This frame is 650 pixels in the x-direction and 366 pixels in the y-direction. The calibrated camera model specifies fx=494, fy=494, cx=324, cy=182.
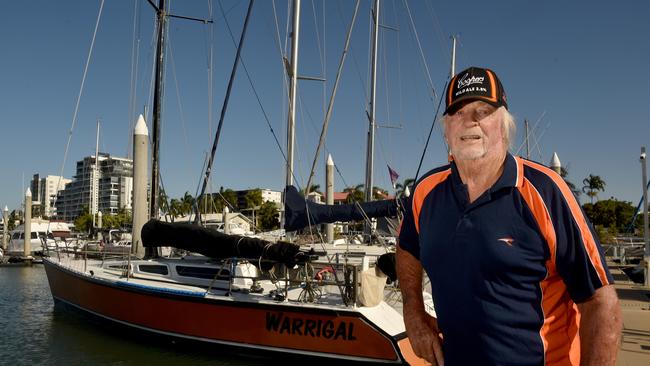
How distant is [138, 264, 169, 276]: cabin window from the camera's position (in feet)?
34.0

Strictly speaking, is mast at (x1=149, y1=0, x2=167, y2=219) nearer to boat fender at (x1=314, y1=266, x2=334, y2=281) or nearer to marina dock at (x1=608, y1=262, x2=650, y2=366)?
boat fender at (x1=314, y1=266, x2=334, y2=281)

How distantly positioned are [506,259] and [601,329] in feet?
1.22

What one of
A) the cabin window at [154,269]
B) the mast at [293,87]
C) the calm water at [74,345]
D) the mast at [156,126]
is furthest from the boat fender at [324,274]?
the mast at [156,126]

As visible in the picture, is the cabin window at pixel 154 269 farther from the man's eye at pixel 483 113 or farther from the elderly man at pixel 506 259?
the man's eye at pixel 483 113

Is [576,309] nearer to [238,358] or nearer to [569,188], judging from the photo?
[569,188]

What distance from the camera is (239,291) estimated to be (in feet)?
30.2

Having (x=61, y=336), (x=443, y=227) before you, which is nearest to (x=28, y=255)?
(x=61, y=336)

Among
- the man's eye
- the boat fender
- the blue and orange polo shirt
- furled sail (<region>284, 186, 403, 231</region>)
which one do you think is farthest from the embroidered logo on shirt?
furled sail (<region>284, 186, 403, 231</region>)

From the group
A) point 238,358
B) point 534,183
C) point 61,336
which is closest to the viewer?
point 534,183

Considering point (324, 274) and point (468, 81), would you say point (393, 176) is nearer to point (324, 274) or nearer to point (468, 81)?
point (324, 274)

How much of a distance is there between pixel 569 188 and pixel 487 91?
0.44 m

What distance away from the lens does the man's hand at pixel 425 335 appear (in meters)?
1.97

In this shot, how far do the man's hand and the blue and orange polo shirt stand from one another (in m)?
0.23

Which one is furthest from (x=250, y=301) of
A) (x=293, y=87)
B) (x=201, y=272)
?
(x=293, y=87)
